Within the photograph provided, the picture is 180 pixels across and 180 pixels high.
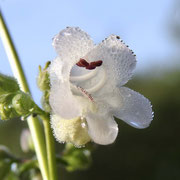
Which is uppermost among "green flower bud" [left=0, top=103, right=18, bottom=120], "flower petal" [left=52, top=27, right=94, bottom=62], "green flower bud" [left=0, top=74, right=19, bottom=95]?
"flower petal" [left=52, top=27, right=94, bottom=62]

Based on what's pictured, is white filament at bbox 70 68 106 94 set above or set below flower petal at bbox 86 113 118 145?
above

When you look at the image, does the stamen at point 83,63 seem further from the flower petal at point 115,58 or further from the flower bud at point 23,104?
the flower bud at point 23,104

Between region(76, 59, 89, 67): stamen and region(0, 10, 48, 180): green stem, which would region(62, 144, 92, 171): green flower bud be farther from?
region(76, 59, 89, 67): stamen

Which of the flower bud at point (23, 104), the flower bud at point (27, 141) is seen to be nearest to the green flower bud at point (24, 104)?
the flower bud at point (23, 104)

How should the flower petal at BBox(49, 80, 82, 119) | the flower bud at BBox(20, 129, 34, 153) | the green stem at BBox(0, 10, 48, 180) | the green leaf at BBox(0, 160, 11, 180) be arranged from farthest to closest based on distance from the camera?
the flower bud at BBox(20, 129, 34, 153) < the green leaf at BBox(0, 160, 11, 180) < the green stem at BBox(0, 10, 48, 180) < the flower petal at BBox(49, 80, 82, 119)

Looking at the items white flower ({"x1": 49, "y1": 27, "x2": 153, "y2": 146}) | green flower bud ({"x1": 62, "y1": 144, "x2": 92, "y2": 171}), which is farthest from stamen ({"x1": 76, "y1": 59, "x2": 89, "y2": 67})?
green flower bud ({"x1": 62, "y1": 144, "x2": 92, "y2": 171})

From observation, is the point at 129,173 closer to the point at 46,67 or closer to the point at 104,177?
the point at 104,177
